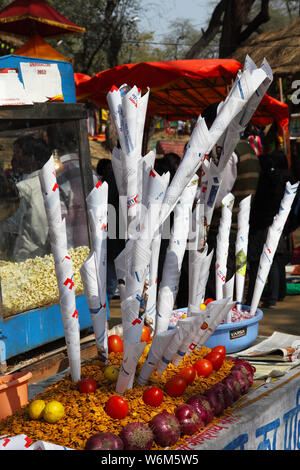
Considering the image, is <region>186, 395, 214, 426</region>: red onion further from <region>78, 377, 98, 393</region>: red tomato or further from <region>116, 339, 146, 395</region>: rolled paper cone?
<region>78, 377, 98, 393</region>: red tomato

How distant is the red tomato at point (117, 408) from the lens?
66.6 inches

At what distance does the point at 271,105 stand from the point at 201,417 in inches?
230

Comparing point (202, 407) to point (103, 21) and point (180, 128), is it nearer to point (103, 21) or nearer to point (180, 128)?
point (103, 21)

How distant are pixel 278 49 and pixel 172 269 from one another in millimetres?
8086

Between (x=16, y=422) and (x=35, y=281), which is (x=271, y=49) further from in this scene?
(x=16, y=422)

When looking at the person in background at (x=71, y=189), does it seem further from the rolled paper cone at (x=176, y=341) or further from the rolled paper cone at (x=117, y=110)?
the rolled paper cone at (x=176, y=341)

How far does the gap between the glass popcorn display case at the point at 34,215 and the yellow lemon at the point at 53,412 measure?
3.15 ft

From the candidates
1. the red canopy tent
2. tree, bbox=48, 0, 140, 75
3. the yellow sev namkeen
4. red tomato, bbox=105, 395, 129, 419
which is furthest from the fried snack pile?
tree, bbox=48, 0, 140, 75

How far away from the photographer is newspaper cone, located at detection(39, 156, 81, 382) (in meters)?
1.72

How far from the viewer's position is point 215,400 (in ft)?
6.00

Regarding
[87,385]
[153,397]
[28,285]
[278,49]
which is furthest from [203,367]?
[278,49]

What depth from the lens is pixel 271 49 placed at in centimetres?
929

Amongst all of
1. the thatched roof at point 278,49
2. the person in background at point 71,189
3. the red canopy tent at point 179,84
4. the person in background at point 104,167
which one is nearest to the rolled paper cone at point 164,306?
the person in background at point 71,189
